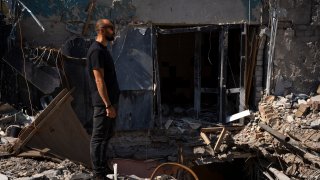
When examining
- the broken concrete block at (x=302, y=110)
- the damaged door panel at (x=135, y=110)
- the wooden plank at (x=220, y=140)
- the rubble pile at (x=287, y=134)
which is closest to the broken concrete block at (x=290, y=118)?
the rubble pile at (x=287, y=134)

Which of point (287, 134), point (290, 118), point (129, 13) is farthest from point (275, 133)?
point (129, 13)

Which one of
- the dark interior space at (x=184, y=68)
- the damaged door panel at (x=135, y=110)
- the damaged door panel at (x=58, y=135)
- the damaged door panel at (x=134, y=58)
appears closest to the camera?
the damaged door panel at (x=58, y=135)

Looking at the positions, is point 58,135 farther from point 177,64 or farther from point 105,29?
point 177,64

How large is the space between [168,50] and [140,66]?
4379mm

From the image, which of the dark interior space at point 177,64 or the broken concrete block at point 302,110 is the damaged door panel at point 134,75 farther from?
the dark interior space at point 177,64

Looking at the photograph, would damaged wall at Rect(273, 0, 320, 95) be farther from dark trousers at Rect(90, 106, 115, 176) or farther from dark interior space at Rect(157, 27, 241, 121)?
dark trousers at Rect(90, 106, 115, 176)

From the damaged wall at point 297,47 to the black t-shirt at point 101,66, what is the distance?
4.79 meters

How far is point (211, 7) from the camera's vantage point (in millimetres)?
8070

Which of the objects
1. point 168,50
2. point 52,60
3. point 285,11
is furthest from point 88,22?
point 168,50

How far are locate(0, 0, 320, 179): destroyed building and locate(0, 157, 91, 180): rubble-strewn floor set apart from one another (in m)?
0.89

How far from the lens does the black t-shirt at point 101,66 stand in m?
4.48

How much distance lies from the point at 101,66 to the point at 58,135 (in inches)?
81.1

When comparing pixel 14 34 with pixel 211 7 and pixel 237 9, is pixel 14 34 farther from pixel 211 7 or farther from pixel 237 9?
pixel 237 9

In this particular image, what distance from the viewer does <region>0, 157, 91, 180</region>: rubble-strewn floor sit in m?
4.97
